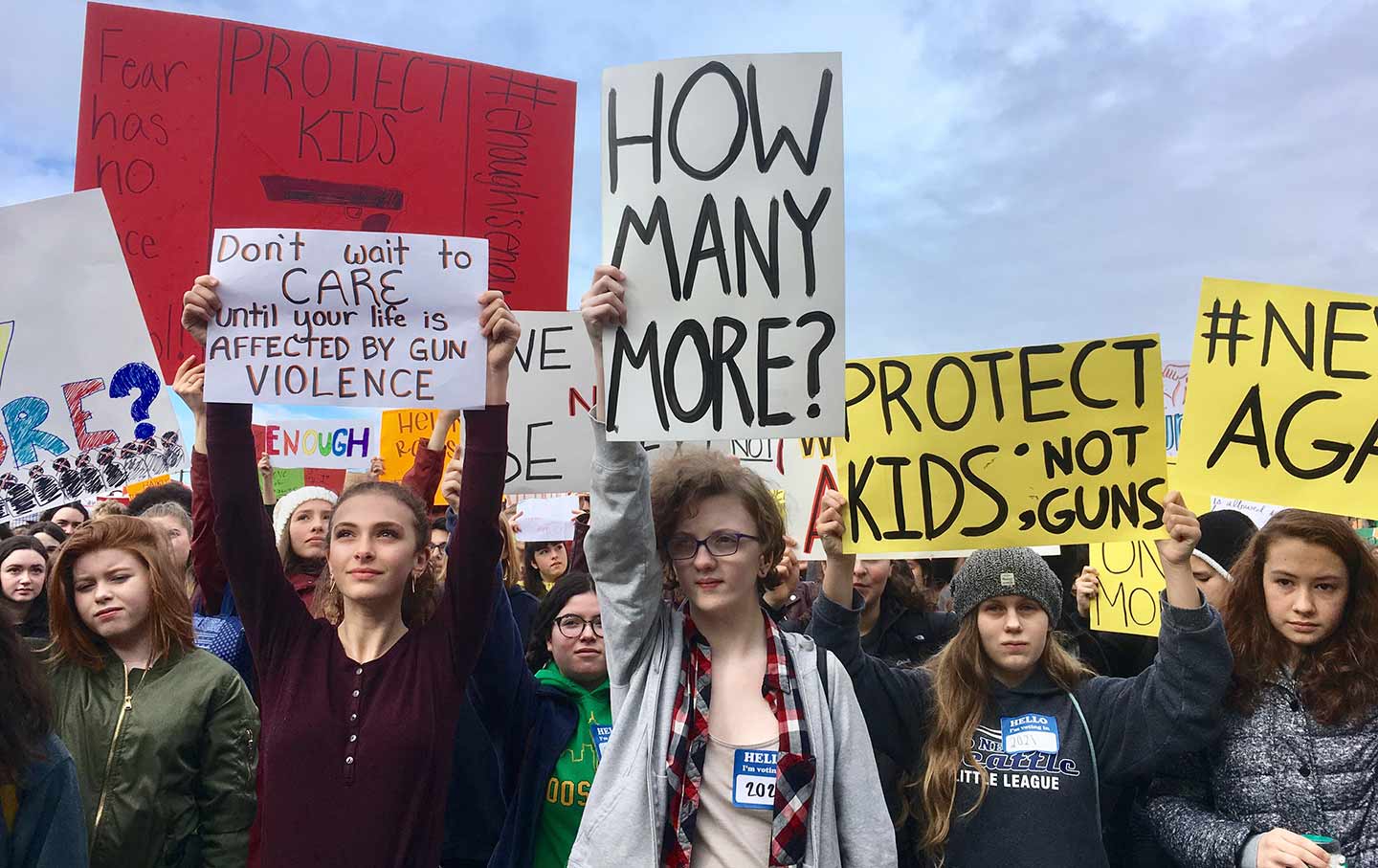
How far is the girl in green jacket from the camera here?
9.84ft

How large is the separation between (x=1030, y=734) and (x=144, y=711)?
2.58 meters

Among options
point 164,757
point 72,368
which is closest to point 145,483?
point 72,368

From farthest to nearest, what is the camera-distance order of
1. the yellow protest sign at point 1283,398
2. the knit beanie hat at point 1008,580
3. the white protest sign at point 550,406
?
the white protest sign at point 550,406, the yellow protest sign at point 1283,398, the knit beanie hat at point 1008,580

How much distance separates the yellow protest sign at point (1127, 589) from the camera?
4.97 metres

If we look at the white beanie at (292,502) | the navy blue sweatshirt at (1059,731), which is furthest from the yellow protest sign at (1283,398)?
the white beanie at (292,502)

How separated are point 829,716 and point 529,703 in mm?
1323

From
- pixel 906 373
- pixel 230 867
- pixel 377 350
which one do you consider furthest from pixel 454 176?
pixel 230 867

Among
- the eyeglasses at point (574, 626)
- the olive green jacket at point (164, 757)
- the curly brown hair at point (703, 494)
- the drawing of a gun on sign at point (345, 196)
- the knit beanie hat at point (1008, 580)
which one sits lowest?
the olive green jacket at point (164, 757)

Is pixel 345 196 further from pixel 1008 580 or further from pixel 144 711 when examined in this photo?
pixel 1008 580

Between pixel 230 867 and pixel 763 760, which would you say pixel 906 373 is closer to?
pixel 763 760

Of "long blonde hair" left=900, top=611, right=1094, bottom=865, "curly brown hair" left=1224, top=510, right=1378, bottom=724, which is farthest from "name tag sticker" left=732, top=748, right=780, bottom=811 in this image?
"curly brown hair" left=1224, top=510, right=1378, bottom=724

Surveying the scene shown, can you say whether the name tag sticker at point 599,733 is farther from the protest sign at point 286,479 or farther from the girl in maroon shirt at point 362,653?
the protest sign at point 286,479

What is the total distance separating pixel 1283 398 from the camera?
11.7ft

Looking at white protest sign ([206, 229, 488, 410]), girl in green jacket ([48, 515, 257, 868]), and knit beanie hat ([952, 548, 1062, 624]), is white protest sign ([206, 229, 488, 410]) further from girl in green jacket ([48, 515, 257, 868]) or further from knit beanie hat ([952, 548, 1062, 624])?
knit beanie hat ([952, 548, 1062, 624])
